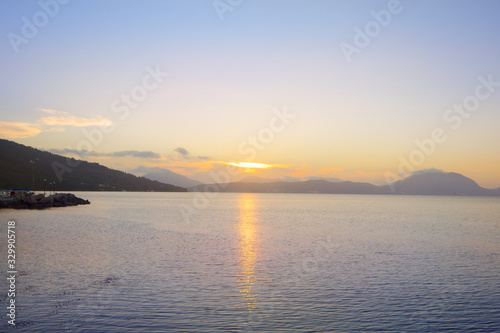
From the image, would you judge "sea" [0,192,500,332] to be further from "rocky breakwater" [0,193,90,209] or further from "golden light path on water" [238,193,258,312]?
"rocky breakwater" [0,193,90,209]

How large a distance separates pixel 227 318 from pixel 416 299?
51.1ft

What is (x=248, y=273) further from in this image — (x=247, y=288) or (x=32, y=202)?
(x=32, y=202)

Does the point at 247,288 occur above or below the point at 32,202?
below

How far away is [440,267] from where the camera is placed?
4456 cm

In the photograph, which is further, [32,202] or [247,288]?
[32,202]

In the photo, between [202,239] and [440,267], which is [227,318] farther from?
[202,239]

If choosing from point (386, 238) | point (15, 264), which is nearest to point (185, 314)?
point (15, 264)

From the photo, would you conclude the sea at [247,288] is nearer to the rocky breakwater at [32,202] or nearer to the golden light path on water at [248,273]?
the golden light path on water at [248,273]

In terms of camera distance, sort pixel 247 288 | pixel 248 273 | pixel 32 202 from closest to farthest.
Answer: pixel 247 288 → pixel 248 273 → pixel 32 202

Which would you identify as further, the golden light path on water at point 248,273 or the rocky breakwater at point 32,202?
the rocky breakwater at point 32,202

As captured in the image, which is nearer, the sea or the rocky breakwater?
the sea

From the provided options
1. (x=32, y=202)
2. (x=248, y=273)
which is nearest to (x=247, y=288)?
(x=248, y=273)

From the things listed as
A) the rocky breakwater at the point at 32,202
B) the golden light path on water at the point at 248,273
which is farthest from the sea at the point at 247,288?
the rocky breakwater at the point at 32,202

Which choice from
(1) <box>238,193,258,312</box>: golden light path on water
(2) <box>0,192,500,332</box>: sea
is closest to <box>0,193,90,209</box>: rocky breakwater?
(2) <box>0,192,500,332</box>: sea
